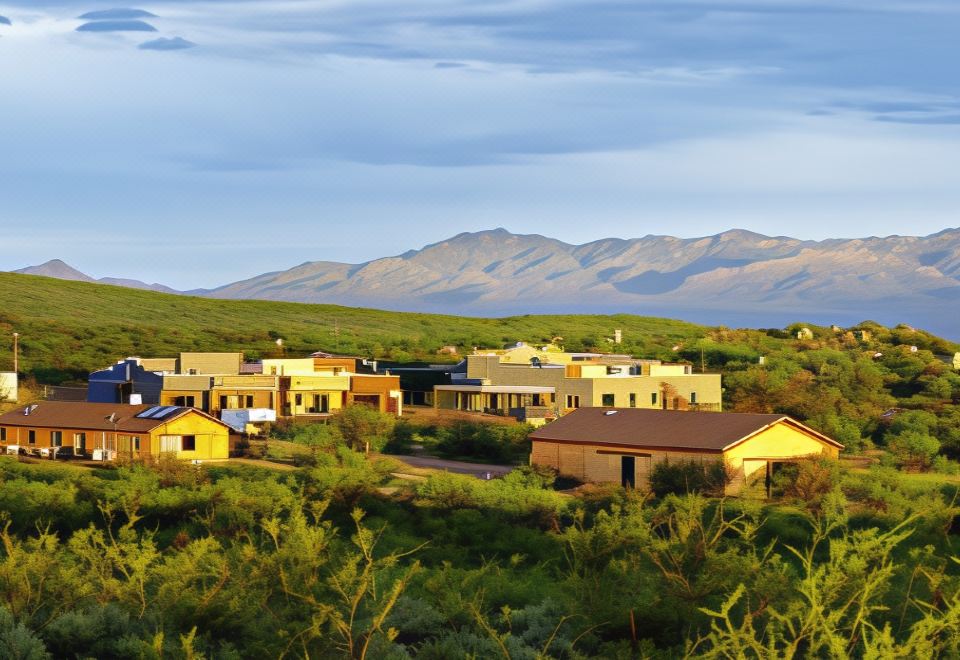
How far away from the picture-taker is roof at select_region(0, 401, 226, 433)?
2148 inches

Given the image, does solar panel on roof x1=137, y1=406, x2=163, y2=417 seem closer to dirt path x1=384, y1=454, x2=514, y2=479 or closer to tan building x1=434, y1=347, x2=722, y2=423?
dirt path x1=384, y1=454, x2=514, y2=479

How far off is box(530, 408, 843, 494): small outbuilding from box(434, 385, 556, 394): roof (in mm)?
19133

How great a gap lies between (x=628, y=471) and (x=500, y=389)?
2604 cm

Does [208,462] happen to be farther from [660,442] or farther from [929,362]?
[929,362]

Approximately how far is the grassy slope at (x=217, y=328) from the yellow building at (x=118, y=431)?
3323 centimetres

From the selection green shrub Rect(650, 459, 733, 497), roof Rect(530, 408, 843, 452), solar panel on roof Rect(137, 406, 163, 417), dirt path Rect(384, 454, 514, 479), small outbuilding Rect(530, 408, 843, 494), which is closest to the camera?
green shrub Rect(650, 459, 733, 497)

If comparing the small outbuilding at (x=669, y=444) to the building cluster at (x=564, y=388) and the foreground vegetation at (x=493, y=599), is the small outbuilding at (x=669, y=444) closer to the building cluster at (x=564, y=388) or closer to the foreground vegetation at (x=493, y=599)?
the foreground vegetation at (x=493, y=599)

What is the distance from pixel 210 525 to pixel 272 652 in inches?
655

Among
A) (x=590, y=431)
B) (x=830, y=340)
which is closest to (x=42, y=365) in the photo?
(x=590, y=431)

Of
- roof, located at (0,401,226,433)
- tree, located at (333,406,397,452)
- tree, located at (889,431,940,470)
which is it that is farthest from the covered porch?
roof, located at (0,401,226,433)

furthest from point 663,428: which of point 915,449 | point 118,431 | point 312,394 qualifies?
point 312,394

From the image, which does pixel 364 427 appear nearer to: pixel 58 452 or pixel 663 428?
pixel 58 452

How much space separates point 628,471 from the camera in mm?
50188

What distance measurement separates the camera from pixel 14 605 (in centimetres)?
2303
